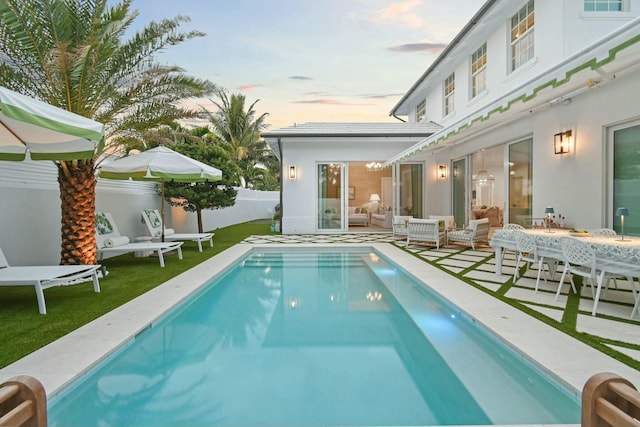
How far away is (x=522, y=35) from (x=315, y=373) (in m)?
9.61

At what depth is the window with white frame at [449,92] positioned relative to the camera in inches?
521

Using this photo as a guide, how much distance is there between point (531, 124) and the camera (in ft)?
27.8

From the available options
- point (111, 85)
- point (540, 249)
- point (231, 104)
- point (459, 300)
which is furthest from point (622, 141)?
point (231, 104)

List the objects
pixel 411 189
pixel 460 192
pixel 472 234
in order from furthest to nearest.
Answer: pixel 411 189, pixel 460 192, pixel 472 234

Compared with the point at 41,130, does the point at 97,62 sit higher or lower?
higher

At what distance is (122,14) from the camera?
5.77m

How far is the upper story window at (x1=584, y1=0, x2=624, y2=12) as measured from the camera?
24.7 ft

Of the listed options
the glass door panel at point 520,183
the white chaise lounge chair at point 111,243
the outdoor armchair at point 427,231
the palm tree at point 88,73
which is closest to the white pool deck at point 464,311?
the white chaise lounge chair at point 111,243

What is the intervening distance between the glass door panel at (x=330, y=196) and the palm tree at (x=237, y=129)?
46.5 feet

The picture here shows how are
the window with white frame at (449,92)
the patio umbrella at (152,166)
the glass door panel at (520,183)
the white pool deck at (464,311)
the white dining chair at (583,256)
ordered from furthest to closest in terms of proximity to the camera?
the window with white frame at (449,92) < the glass door panel at (520,183) < the patio umbrella at (152,166) < the white dining chair at (583,256) < the white pool deck at (464,311)

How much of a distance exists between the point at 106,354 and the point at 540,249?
17.8ft

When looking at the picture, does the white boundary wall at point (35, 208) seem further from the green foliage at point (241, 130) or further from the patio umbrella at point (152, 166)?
the green foliage at point (241, 130)

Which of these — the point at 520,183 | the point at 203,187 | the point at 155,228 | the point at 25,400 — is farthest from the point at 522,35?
the point at 25,400

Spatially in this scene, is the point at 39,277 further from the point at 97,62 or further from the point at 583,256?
the point at 583,256
